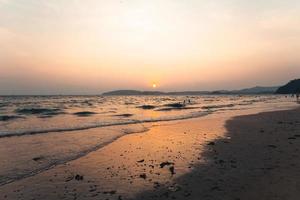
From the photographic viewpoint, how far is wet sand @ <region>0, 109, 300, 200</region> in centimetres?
998

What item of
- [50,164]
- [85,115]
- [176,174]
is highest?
[176,174]

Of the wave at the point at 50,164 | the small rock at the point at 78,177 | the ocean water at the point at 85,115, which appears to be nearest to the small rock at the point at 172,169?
the small rock at the point at 78,177

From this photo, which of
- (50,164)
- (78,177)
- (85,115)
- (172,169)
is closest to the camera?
(78,177)

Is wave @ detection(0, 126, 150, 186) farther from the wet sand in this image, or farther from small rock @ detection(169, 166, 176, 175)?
small rock @ detection(169, 166, 176, 175)

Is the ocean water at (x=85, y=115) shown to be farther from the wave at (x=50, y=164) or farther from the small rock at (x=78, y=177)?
the small rock at (x=78, y=177)

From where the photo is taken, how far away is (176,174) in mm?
12125

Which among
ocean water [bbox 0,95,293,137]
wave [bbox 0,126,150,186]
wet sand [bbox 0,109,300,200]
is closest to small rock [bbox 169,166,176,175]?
wet sand [bbox 0,109,300,200]

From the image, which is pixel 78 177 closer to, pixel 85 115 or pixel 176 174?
pixel 176 174

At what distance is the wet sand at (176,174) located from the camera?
32.7ft

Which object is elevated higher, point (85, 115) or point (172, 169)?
point (172, 169)

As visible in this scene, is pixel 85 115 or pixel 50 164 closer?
pixel 50 164

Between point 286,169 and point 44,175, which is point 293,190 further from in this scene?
point 44,175

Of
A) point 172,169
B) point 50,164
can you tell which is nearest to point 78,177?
point 50,164

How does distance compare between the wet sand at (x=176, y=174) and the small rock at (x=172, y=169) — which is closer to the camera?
the wet sand at (x=176, y=174)
